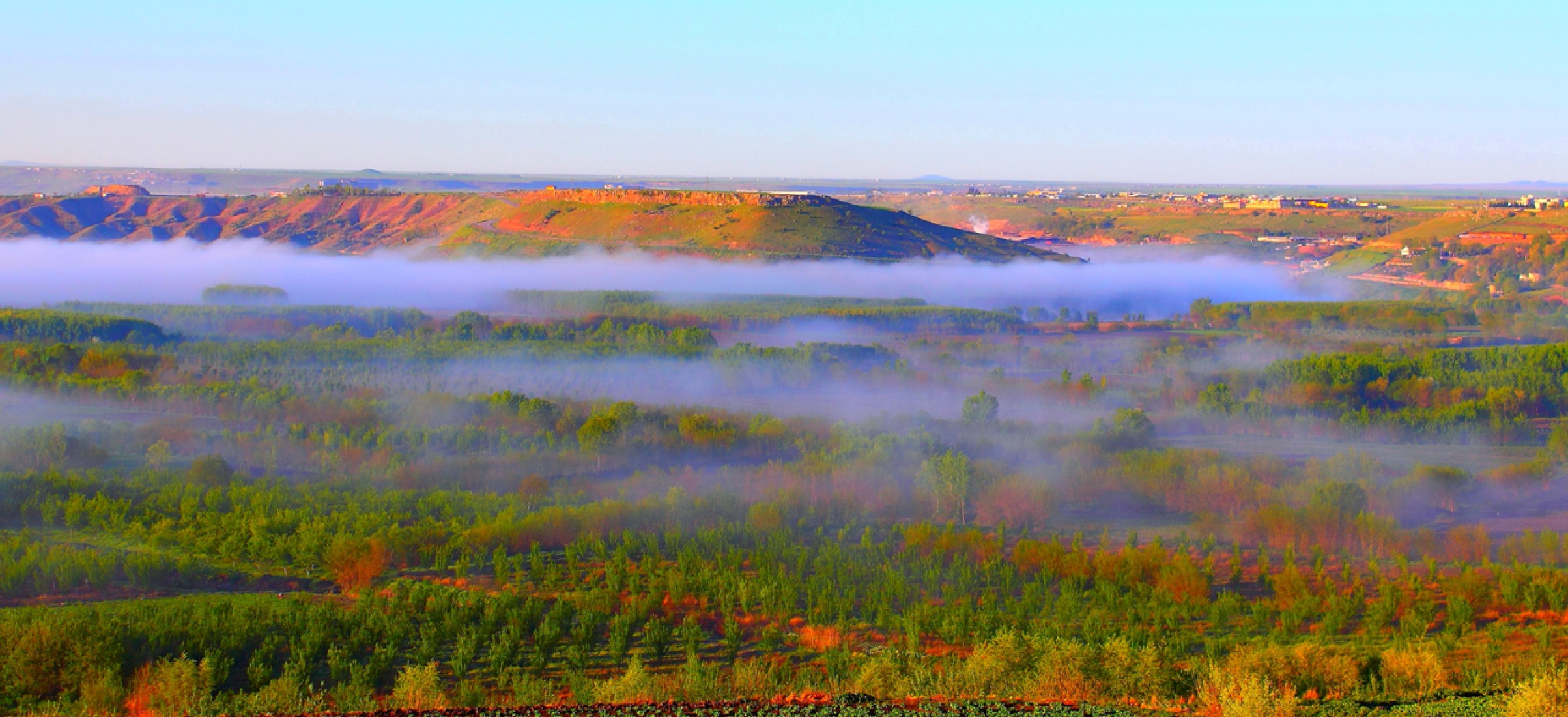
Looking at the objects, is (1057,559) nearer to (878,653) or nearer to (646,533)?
(878,653)

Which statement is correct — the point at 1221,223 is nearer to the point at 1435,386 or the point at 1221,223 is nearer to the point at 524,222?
the point at 524,222

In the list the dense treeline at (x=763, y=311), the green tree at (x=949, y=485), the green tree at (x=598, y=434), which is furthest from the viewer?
the dense treeline at (x=763, y=311)

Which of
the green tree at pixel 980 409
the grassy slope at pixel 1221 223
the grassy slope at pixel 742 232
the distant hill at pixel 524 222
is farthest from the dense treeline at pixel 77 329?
the grassy slope at pixel 1221 223

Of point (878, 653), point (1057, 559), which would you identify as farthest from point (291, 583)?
point (1057, 559)

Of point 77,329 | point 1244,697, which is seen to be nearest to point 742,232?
point 77,329

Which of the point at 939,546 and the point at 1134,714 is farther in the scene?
the point at 939,546

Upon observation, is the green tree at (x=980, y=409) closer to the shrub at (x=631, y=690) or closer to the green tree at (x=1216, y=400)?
the green tree at (x=1216, y=400)

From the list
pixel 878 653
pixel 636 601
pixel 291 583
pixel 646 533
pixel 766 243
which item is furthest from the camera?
pixel 766 243

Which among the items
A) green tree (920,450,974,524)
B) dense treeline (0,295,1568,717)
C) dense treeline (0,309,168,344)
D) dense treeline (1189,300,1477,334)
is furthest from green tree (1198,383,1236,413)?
dense treeline (0,309,168,344)
